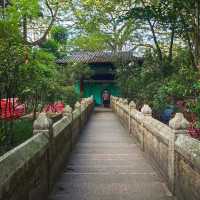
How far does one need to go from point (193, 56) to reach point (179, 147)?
11.8 m

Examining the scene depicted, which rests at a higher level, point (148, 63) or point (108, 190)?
point (148, 63)

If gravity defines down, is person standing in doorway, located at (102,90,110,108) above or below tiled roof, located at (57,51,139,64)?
below

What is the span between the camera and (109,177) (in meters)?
8.95

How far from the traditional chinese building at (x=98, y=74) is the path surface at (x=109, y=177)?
92.7ft

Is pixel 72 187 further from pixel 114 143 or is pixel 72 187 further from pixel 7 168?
pixel 114 143

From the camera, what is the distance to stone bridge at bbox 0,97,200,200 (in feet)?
18.2

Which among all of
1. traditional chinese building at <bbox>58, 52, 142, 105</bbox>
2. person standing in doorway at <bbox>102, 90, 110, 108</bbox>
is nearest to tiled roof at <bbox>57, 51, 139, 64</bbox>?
traditional chinese building at <bbox>58, 52, 142, 105</bbox>

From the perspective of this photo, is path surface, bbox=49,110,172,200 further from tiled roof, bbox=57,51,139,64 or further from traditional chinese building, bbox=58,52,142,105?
traditional chinese building, bbox=58,52,142,105

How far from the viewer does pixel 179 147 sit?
703 cm

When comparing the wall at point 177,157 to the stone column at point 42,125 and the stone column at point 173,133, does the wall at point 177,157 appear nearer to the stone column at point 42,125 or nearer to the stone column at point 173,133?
the stone column at point 173,133

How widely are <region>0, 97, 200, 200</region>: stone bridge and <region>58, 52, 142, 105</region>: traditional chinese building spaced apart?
2996 cm

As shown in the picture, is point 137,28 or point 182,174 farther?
point 137,28

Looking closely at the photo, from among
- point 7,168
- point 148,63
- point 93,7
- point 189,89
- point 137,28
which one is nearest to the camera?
point 7,168

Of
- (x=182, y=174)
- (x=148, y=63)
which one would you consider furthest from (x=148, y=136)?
(x=148, y=63)
